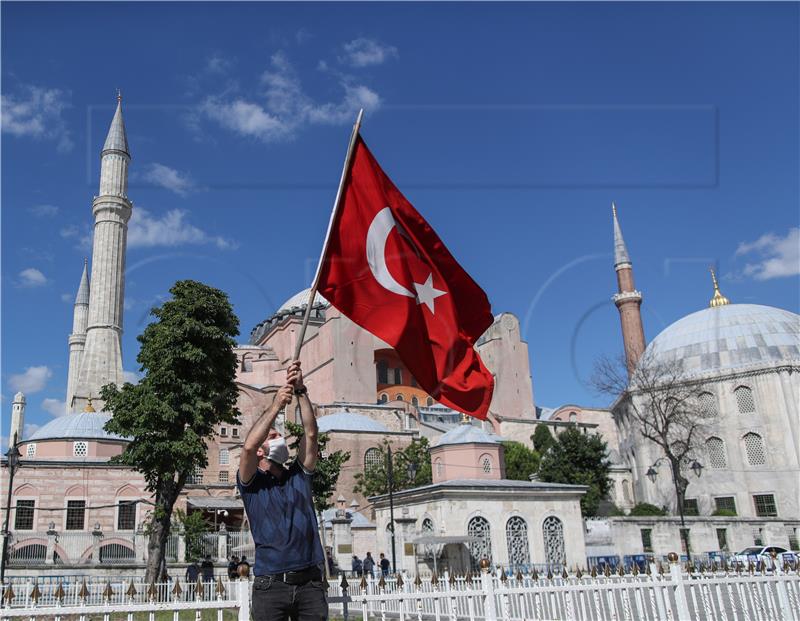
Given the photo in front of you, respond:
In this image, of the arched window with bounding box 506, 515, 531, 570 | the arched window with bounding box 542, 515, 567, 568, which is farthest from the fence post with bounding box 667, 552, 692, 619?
the arched window with bounding box 542, 515, 567, 568

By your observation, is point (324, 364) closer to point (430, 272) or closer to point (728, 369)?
point (728, 369)

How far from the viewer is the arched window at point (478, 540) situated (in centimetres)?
2433

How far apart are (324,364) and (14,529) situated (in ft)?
82.4

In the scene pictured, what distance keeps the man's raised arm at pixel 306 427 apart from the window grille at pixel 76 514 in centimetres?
3094

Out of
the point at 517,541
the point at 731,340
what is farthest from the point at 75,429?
the point at 731,340

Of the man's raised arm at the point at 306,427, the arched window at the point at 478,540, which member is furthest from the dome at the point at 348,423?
the man's raised arm at the point at 306,427

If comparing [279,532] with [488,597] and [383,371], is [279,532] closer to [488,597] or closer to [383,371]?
[488,597]

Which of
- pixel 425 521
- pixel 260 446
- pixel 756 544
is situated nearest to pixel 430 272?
pixel 260 446

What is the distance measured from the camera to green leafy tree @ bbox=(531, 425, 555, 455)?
47878 mm

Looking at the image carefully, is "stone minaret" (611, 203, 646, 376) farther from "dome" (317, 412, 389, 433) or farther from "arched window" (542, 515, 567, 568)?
"arched window" (542, 515, 567, 568)

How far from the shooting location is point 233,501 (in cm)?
3572

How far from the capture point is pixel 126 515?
105 ft

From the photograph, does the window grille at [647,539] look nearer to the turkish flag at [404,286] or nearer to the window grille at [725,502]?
the window grille at [725,502]

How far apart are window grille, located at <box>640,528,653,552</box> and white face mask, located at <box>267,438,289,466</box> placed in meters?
27.8
